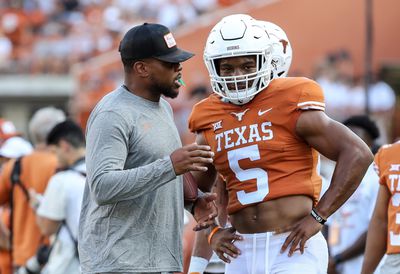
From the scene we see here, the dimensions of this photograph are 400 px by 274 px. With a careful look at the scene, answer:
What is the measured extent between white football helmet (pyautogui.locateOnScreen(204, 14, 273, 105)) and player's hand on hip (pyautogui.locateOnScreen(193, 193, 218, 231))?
1.79ft

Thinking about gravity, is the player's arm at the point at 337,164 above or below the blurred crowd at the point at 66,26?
above

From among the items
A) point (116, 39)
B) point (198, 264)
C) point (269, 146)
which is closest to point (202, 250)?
point (198, 264)

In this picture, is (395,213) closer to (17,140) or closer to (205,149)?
(205,149)

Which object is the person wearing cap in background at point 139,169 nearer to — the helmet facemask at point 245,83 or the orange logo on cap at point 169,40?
the orange logo on cap at point 169,40

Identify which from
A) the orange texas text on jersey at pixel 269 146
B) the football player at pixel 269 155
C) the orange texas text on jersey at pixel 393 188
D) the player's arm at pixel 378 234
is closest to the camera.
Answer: the football player at pixel 269 155

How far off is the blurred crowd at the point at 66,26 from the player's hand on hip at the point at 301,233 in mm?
16106

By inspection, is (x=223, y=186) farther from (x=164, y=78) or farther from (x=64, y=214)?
(x=64, y=214)

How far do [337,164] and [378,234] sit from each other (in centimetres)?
131

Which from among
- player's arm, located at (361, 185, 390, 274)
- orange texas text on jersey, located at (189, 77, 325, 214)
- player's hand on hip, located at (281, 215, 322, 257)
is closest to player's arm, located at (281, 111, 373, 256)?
player's hand on hip, located at (281, 215, 322, 257)

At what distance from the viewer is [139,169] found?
17.7 ft

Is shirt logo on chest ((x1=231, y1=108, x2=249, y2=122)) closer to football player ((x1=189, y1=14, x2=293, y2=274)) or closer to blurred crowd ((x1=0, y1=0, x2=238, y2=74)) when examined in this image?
football player ((x1=189, y1=14, x2=293, y2=274))

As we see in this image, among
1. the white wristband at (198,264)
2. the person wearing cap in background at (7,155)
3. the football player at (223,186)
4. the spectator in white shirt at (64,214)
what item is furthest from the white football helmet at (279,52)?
the person wearing cap in background at (7,155)

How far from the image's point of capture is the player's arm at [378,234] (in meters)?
6.49

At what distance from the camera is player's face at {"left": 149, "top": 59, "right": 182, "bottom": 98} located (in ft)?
18.9
